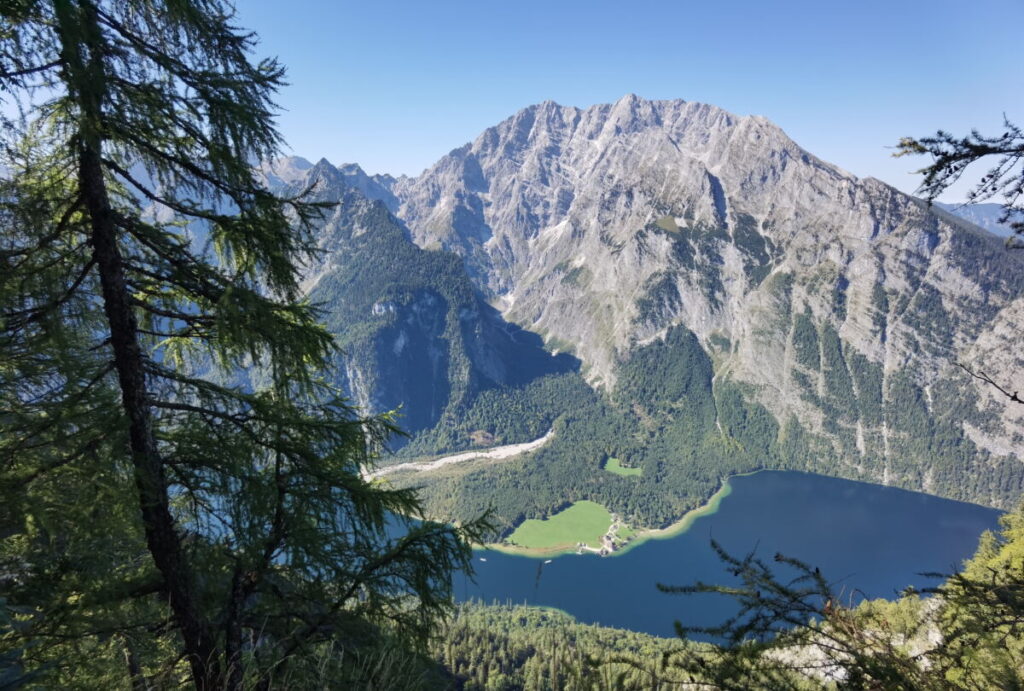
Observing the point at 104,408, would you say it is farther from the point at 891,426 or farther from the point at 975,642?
the point at 891,426

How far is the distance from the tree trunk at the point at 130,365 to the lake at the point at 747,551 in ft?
293

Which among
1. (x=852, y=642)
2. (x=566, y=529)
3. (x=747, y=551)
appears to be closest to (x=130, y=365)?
(x=852, y=642)

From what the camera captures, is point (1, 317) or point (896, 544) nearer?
point (1, 317)

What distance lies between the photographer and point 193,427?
5438 mm

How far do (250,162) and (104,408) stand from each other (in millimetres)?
2960

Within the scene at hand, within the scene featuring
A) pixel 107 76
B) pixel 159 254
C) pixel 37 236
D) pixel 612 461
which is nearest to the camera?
pixel 107 76

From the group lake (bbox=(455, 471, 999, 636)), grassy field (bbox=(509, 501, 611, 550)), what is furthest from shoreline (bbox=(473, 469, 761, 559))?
grassy field (bbox=(509, 501, 611, 550))

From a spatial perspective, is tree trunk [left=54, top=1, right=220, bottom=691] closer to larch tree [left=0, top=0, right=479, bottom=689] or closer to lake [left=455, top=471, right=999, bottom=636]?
larch tree [left=0, top=0, right=479, bottom=689]

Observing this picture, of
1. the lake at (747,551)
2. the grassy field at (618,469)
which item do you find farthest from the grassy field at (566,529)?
the grassy field at (618,469)

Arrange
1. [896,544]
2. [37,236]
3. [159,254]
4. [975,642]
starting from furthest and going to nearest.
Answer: [896,544], [159,254], [37,236], [975,642]

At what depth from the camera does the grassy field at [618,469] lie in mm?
183012

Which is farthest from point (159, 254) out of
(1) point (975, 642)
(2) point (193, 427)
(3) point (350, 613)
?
(1) point (975, 642)

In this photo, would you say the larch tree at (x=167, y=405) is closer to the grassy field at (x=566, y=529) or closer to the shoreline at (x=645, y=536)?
the shoreline at (x=645, y=536)

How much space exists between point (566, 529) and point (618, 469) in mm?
53722
